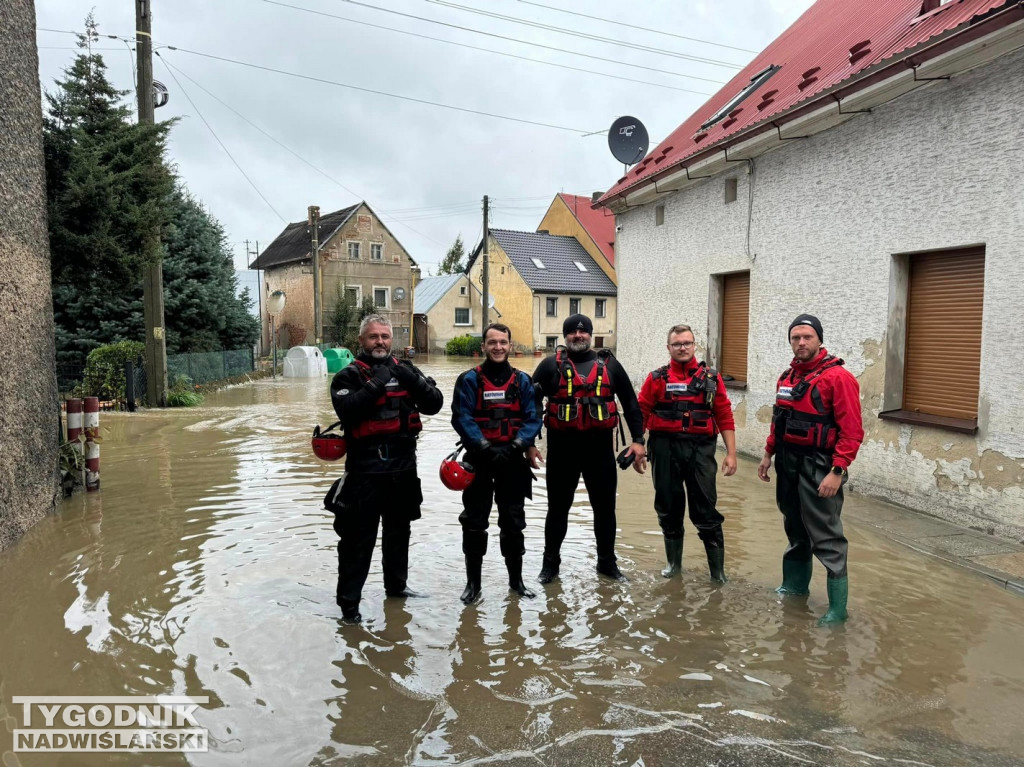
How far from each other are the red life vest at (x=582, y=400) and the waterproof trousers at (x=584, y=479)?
0.36 feet

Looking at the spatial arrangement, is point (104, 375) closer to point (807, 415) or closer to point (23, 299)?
point (23, 299)

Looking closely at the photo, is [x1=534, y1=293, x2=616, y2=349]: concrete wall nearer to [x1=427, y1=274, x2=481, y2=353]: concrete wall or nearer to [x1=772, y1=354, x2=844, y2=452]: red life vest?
[x1=427, y1=274, x2=481, y2=353]: concrete wall

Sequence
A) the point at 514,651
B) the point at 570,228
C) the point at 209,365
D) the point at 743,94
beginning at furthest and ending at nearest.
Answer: the point at 570,228
the point at 209,365
the point at 743,94
the point at 514,651

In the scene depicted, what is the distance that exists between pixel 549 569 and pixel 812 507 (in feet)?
6.14

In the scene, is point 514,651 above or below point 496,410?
below

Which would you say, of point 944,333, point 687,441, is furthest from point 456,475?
point 944,333

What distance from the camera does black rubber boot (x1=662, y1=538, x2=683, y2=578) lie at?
541 centimetres

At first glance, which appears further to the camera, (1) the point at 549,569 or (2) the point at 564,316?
(2) the point at 564,316


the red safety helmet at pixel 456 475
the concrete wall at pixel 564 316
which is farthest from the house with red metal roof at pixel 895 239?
the concrete wall at pixel 564 316

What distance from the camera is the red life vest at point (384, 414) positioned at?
4641 mm

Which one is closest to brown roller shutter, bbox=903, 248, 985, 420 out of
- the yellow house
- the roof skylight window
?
the roof skylight window

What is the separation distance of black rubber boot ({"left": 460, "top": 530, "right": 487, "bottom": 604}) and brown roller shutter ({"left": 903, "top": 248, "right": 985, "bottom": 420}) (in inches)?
195

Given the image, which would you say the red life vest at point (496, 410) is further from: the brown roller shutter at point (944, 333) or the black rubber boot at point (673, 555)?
the brown roller shutter at point (944, 333)

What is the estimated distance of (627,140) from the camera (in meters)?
15.6
